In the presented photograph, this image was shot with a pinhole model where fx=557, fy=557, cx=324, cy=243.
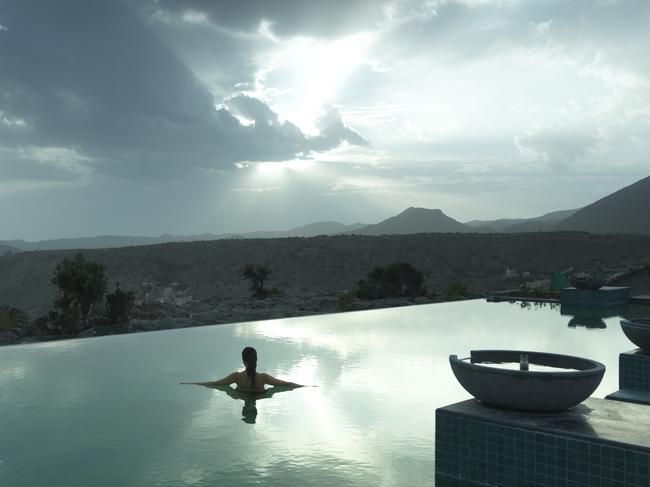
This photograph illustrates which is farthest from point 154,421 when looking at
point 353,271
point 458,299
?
point 353,271

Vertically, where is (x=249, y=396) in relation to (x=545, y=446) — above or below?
below

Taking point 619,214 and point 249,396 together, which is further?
point 619,214

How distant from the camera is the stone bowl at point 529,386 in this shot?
4062 millimetres

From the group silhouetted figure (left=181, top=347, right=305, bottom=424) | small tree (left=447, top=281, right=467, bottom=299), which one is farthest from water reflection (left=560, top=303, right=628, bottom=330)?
silhouetted figure (left=181, top=347, right=305, bottom=424)

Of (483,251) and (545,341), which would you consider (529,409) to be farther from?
(483,251)

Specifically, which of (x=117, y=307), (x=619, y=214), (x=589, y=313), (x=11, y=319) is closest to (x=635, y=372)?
(x=589, y=313)

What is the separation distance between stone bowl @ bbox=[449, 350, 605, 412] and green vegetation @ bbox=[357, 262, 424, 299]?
729 inches

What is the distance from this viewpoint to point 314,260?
48500 millimetres

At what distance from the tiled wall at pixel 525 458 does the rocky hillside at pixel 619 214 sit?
117 metres

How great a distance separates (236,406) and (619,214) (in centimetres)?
13129

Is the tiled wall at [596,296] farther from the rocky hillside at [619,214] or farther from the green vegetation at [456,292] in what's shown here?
the rocky hillside at [619,214]

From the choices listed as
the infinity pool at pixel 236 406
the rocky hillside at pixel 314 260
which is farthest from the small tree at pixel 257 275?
the rocky hillside at pixel 314 260

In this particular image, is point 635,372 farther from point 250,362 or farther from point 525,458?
point 250,362

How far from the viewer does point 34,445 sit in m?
5.66
